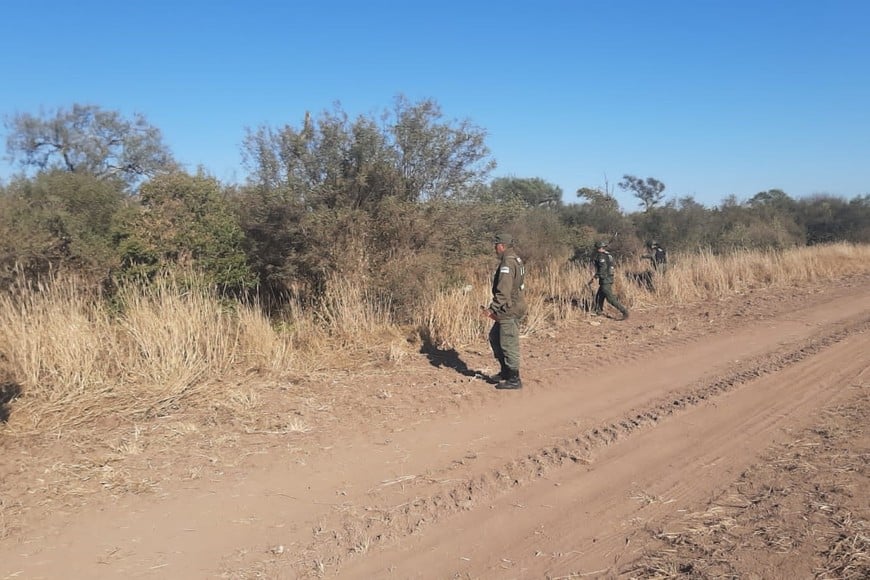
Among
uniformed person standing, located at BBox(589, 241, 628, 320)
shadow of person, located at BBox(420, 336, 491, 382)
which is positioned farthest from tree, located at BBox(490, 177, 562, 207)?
shadow of person, located at BBox(420, 336, 491, 382)

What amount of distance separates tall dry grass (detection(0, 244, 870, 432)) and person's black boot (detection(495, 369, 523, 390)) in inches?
63.1

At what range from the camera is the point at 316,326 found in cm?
903

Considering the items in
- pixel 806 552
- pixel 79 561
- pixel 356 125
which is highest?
pixel 356 125

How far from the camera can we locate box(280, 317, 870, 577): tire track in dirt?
3754 millimetres

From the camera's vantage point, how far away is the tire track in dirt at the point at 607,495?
3512 millimetres

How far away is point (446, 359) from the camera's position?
26.9 ft

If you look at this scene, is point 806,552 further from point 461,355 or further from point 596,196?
point 596,196

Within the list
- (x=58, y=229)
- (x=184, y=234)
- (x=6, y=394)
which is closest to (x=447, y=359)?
(x=184, y=234)

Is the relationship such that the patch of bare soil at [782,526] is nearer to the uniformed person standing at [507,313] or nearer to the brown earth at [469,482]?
the brown earth at [469,482]

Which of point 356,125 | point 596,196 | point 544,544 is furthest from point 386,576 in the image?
point 596,196

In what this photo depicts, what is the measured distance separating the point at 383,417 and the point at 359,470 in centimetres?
119

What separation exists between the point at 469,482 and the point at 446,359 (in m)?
3.70

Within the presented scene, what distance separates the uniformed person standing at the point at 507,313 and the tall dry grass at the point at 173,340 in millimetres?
1475

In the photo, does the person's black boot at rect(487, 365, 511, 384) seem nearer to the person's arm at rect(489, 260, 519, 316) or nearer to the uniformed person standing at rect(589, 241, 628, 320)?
the person's arm at rect(489, 260, 519, 316)
